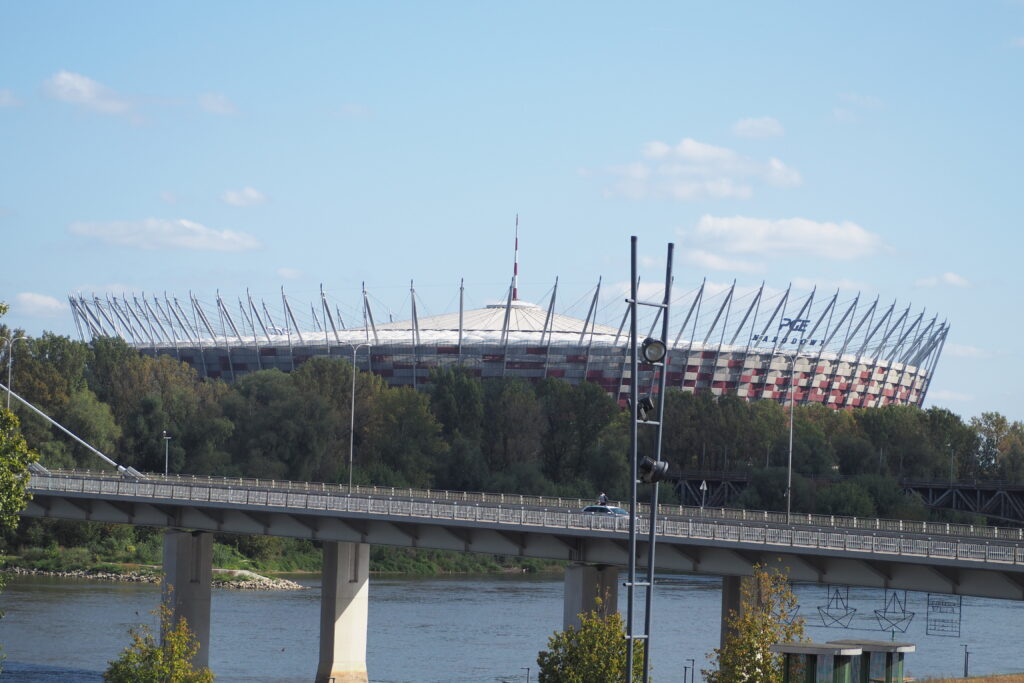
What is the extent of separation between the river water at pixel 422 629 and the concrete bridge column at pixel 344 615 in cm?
139

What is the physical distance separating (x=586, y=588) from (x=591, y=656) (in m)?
15.3

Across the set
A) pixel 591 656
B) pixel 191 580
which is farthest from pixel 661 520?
pixel 191 580

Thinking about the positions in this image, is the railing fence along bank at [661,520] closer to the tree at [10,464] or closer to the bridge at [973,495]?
the tree at [10,464]

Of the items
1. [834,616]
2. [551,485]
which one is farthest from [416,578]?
[834,616]

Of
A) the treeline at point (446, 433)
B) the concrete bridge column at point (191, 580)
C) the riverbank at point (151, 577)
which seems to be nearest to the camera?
the concrete bridge column at point (191, 580)

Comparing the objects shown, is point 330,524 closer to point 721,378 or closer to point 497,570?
point 497,570

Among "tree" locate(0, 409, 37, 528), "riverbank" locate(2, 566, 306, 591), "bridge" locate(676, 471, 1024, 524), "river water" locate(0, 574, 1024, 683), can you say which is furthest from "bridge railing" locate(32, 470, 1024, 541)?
"bridge" locate(676, 471, 1024, 524)

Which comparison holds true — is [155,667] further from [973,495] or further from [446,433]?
[973,495]

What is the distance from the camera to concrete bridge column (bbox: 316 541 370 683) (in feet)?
194

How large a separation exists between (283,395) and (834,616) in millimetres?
→ 56821

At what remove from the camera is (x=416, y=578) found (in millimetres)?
104062

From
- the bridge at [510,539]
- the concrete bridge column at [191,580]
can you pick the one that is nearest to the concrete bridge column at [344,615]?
the bridge at [510,539]

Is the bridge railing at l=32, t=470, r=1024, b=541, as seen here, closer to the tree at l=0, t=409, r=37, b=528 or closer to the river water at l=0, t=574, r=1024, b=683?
the river water at l=0, t=574, r=1024, b=683

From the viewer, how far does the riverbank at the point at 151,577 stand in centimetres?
9494
